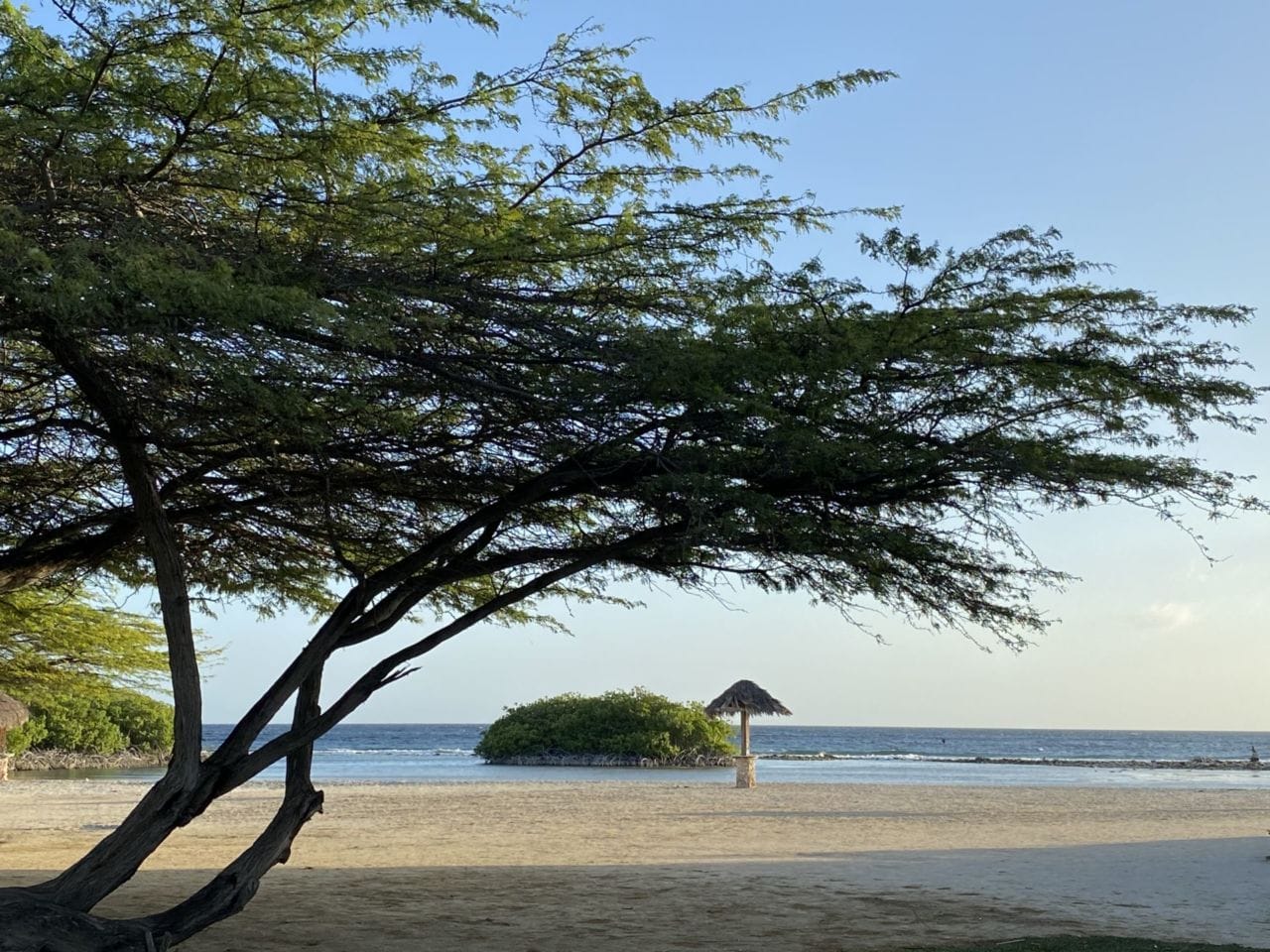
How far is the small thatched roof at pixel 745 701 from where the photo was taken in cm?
3366

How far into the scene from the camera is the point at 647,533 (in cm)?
904

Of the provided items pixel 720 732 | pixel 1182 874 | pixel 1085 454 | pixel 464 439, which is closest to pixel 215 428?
pixel 464 439

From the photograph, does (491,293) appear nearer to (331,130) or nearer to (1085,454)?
(331,130)

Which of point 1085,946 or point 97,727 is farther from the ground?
point 97,727

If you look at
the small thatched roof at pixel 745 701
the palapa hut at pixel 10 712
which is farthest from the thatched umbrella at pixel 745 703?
the palapa hut at pixel 10 712

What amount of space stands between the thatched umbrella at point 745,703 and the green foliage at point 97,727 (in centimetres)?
3252

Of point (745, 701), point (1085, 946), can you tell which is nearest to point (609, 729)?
point (745, 701)

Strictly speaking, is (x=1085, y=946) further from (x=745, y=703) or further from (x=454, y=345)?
(x=745, y=703)

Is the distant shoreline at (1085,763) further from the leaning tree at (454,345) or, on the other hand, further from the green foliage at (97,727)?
the leaning tree at (454,345)

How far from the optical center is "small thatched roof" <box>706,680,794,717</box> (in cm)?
3366

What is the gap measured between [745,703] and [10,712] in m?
16.5

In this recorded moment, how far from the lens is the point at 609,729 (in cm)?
5950

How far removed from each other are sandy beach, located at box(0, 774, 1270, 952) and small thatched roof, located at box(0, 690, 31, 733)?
1.70 meters

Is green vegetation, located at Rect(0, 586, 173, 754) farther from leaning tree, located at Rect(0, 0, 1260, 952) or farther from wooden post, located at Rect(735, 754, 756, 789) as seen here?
wooden post, located at Rect(735, 754, 756, 789)
